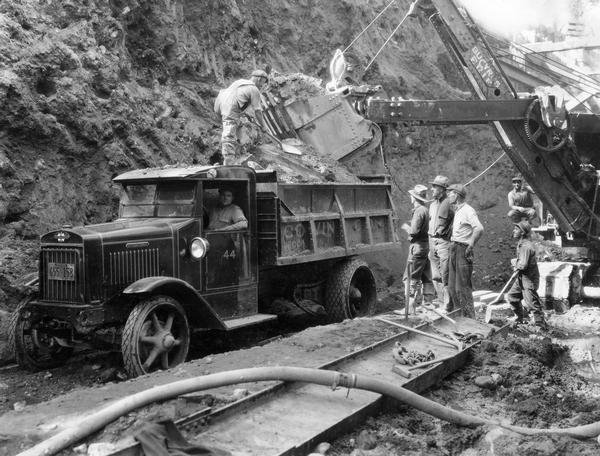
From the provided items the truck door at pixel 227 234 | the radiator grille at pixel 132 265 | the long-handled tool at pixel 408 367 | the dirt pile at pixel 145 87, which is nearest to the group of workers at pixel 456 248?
the truck door at pixel 227 234

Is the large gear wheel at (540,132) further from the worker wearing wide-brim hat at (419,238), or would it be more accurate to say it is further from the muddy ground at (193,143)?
the muddy ground at (193,143)

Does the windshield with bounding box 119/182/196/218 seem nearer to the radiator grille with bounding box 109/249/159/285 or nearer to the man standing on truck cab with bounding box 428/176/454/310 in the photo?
the radiator grille with bounding box 109/249/159/285

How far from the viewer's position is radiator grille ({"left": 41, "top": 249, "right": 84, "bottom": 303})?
6660mm

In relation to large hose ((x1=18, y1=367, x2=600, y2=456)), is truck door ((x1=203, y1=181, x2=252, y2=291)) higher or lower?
higher

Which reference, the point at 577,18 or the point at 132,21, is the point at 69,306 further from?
the point at 577,18

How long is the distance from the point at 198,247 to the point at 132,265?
0.81 meters

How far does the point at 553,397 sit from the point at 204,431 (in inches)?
136

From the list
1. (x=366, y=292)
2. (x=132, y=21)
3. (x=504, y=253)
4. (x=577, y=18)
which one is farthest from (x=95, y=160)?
(x=577, y=18)

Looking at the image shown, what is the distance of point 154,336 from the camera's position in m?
6.67

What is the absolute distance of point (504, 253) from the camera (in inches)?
598

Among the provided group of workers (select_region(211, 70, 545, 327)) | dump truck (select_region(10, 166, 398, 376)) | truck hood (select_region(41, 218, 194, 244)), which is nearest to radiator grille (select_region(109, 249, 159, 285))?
dump truck (select_region(10, 166, 398, 376))

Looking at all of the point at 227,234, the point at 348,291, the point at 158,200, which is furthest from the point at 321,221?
the point at 158,200

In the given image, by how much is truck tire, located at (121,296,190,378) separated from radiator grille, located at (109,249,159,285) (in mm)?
394

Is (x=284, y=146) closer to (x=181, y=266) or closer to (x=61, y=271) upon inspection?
(x=181, y=266)
